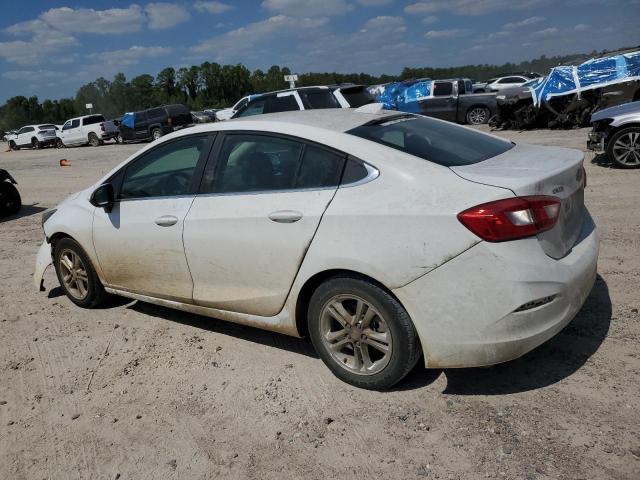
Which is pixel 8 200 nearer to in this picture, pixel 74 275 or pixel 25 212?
pixel 25 212

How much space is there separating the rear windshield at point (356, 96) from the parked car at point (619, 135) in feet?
18.9

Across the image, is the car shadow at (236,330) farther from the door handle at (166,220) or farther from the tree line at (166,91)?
the tree line at (166,91)

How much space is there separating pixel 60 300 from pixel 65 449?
2.62 meters

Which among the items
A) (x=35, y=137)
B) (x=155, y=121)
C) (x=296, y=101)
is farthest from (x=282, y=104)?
(x=35, y=137)

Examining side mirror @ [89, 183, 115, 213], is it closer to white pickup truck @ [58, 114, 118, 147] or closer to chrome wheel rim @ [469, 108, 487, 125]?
chrome wheel rim @ [469, 108, 487, 125]

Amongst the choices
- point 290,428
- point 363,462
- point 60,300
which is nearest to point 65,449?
point 290,428

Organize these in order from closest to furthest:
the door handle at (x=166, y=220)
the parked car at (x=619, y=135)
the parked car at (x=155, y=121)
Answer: the door handle at (x=166, y=220)
the parked car at (x=619, y=135)
the parked car at (x=155, y=121)

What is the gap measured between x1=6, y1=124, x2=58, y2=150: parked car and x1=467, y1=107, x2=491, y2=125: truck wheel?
26.0m

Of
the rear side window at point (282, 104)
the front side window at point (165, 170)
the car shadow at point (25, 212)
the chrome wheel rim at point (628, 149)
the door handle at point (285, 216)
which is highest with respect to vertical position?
the rear side window at point (282, 104)

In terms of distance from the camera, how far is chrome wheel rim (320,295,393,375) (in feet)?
9.89

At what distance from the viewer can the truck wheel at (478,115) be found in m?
20.6

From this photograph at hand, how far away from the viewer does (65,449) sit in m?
2.96

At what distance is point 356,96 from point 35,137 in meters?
28.7

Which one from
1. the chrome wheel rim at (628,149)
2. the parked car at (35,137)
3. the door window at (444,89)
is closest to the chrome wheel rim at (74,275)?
the chrome wheel rim at (628,149)
